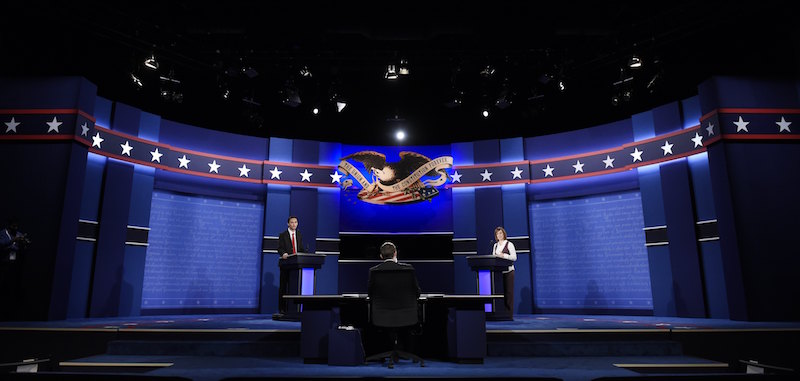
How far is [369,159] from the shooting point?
426 inches

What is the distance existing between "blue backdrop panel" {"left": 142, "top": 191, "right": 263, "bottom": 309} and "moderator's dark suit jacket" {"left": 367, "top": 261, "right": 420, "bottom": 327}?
5920mm

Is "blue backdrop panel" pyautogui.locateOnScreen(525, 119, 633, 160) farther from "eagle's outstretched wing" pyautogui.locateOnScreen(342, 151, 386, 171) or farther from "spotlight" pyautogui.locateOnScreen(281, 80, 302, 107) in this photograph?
"spotlight" pyautogui.locateOnScreen(281, 80, 302, 107)

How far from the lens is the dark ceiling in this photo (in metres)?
7.04

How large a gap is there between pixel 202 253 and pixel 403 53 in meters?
5.70

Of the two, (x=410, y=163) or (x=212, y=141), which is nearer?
(x=212, y=141)

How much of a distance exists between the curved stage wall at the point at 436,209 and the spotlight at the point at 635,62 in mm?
1304

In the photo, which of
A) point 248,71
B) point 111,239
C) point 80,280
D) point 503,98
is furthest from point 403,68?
point 80,280

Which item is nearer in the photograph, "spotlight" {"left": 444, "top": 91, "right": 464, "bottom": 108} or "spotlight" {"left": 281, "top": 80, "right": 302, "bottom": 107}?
"spotlight" {"left": 281, "top": 80, "right": 302, "bottom": 107}

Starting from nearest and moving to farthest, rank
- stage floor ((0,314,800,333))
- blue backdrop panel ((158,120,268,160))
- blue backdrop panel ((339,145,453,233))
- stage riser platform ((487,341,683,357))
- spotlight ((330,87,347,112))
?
stage riser platform ((487,341,683,357)) < stage floor ((0,314,800,333)) < spotlight ((330,87,347,112)) < blue backdrop panel ((158,120,268,160)) < blue backdrop panel ((339,145,453,233))

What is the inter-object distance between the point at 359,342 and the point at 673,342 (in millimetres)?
3695

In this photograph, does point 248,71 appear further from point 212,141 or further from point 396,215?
point 396,215

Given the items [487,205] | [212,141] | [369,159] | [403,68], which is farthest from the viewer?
[369,159]

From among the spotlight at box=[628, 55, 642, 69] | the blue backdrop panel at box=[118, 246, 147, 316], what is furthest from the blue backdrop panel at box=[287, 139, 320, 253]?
the spotlight at box=[628, 55, 642, 69]

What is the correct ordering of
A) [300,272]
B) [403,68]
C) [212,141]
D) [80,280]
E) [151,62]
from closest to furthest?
1. [300,272]
2. [151,62]
3. [80,280]
4. [403,68]
5. [212,141]
